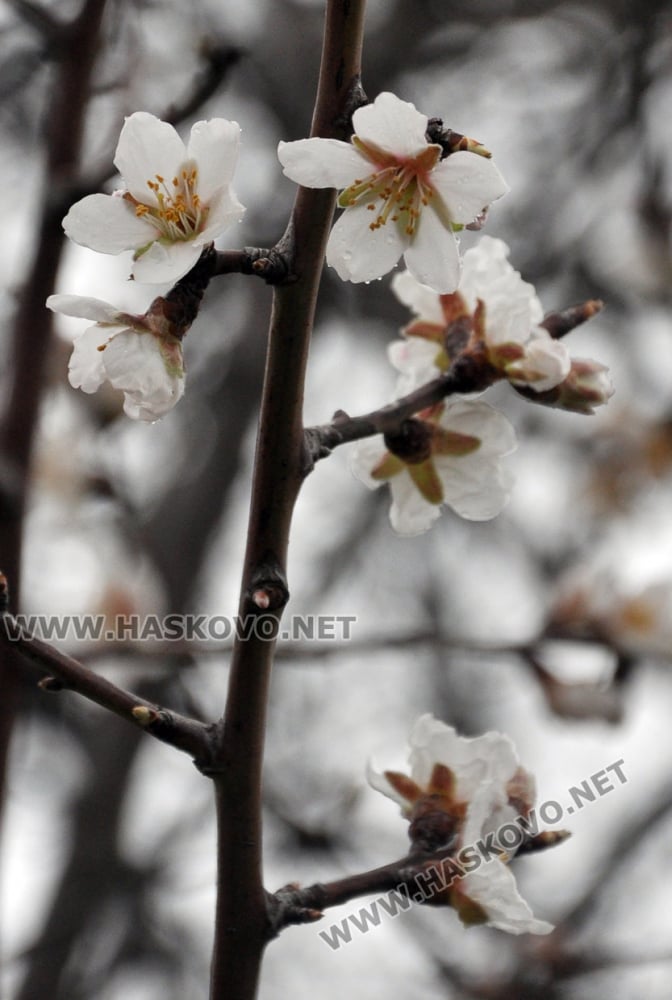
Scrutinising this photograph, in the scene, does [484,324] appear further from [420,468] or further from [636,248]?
[636,248]

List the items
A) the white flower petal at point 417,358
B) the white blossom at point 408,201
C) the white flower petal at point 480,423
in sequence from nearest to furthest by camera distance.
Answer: the white blossom at point 408,201 < the white flower petal at point 480,423 < the white flower petal at point 417,358

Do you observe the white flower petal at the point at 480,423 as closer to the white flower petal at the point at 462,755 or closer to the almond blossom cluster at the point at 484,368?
the almond blossom cluster at the point at 484,368

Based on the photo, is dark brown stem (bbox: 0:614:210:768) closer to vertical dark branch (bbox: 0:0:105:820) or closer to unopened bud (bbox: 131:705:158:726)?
unopened bud (bbox: 131:705:158:726)

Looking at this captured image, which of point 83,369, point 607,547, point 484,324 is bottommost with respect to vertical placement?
point 83,369

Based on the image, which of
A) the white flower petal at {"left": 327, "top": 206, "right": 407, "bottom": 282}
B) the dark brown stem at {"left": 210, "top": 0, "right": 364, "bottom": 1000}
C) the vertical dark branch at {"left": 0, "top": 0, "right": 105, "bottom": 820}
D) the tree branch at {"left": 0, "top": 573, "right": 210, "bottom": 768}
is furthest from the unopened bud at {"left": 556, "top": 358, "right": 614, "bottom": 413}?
the vertical dark branch at {"left": 0, "top": 0, "right": 105, "bottom": 820}

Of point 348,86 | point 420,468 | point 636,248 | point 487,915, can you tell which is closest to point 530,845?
point 487,915

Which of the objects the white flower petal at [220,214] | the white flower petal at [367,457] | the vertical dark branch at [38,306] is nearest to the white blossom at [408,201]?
the white flower petal at [220,214]
